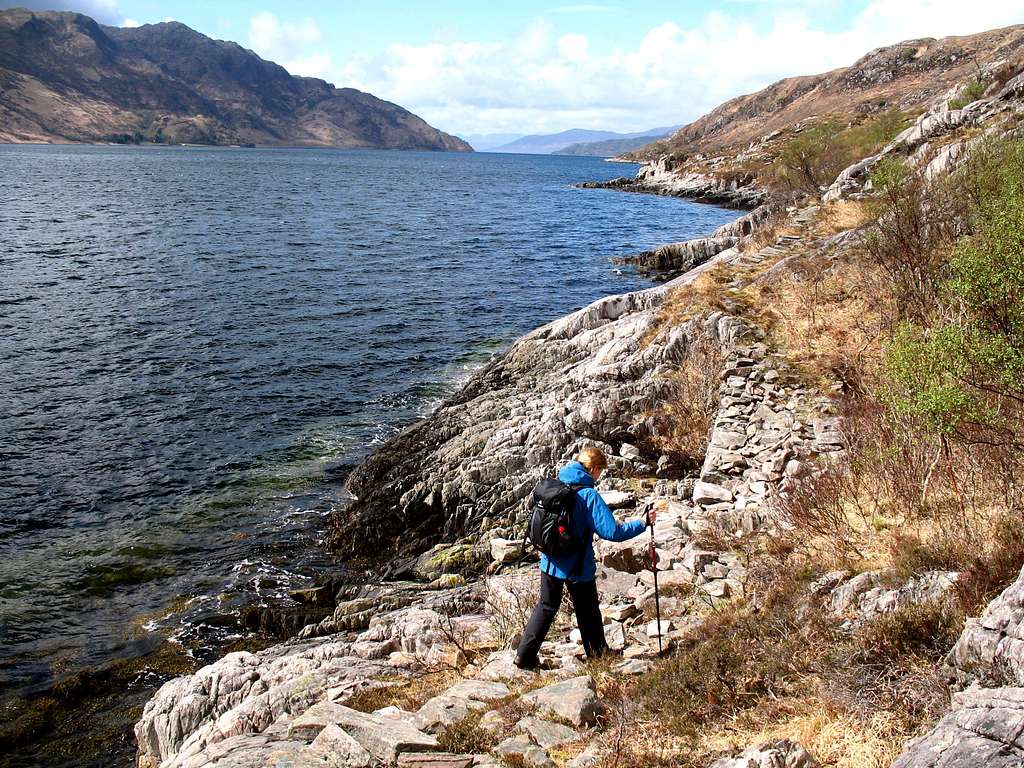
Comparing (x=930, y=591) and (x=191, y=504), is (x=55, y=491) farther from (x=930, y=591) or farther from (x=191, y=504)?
(x=930, y=591)

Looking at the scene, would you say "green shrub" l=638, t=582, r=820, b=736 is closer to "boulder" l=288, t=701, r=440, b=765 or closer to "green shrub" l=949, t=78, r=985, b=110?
"boulder" l=288, t=701, r=440, b=765

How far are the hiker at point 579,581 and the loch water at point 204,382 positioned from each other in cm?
820

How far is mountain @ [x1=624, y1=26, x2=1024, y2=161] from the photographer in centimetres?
11622

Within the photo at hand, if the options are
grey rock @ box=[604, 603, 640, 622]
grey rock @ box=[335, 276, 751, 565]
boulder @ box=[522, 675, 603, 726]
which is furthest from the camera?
grey rock @ box=[335, 276, 751, 565]

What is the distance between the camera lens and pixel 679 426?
15.8 metres

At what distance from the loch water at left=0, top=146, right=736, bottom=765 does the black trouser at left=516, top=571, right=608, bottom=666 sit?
26.6 ft

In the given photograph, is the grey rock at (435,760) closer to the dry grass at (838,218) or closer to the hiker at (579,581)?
the hiker at (579,581)

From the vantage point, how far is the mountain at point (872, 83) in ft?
381

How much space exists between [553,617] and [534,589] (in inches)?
94.5

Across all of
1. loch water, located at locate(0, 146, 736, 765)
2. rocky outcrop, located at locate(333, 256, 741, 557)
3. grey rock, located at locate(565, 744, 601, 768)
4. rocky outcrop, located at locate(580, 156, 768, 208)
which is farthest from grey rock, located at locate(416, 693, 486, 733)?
rocky outcrop, located at locate(580, 156, 768, 208)

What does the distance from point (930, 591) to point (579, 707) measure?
3.46 metres

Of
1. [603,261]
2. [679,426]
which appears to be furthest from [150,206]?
[679,426]

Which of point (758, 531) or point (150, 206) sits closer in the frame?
point (758, 531)

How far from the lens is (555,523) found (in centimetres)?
800
